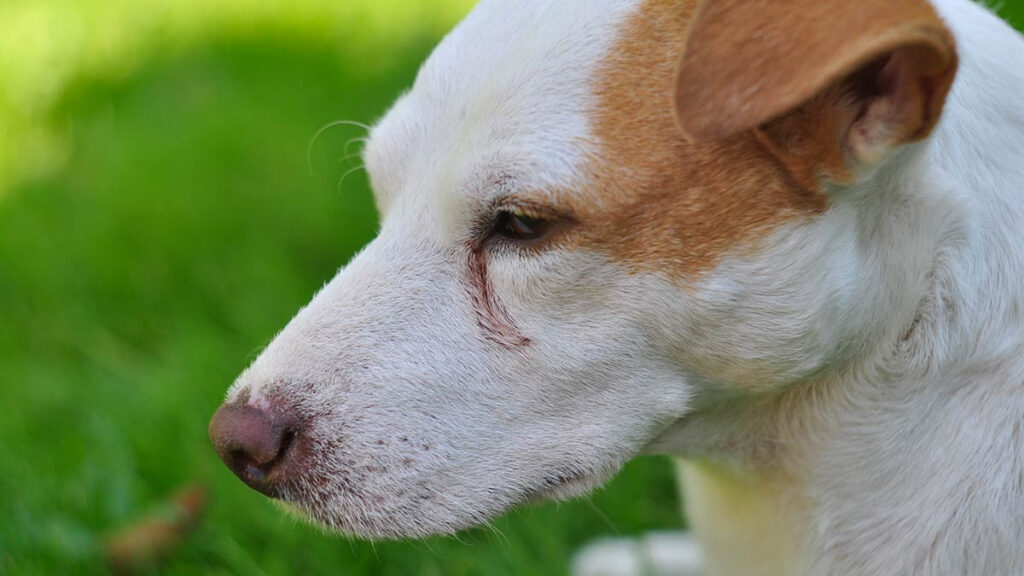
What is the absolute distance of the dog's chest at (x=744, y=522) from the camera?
2.20 m

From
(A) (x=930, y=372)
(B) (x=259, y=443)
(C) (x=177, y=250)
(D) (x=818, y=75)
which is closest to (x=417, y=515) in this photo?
(B) (x=259, y=443)

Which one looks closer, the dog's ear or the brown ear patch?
the dog's ear

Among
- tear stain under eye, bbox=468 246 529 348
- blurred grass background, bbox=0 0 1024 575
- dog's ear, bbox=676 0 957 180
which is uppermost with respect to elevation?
dog's ear, bbox=676 0 957 180

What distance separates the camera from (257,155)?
4840 millimetres

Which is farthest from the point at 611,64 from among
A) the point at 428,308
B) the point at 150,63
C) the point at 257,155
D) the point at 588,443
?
the point at 150,63

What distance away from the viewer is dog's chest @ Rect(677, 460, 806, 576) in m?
2.20

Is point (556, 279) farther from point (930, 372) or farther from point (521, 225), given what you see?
point (930, 372)

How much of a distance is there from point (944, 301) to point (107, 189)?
11.9ft

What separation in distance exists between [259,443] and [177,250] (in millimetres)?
2502

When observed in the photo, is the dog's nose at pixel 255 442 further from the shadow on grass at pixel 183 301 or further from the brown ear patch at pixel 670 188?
the shadow on grass at pixel 183 301

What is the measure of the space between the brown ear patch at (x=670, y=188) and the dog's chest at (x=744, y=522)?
0.58 metres

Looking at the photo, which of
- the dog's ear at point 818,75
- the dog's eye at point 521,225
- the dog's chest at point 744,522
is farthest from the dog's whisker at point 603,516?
the dog's ear at point 818,75

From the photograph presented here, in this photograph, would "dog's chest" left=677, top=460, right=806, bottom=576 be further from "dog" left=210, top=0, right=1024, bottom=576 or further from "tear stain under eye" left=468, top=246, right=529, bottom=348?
"tear stain under eye" left=468, top=246, right=529, bottom=348

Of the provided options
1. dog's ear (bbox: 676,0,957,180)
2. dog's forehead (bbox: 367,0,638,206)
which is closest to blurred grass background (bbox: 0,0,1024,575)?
dog's forehead (bbox: 367,0,638,206)
